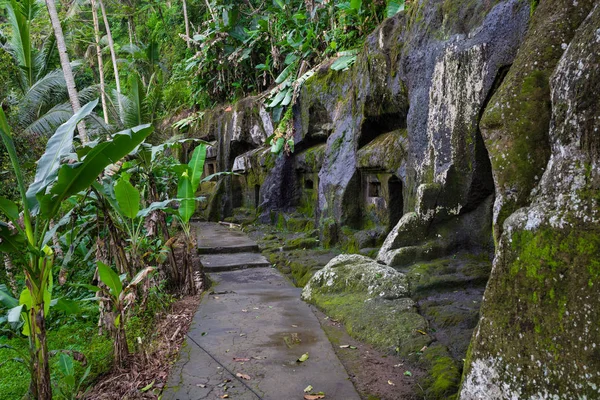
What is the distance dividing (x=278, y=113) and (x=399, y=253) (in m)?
6.92

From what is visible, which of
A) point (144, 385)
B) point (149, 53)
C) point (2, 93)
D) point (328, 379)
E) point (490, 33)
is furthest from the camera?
point (149, 53)

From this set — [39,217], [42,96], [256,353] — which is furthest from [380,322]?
[42,96]

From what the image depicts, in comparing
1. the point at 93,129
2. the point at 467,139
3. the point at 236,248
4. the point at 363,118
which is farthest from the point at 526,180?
the point at 93,129

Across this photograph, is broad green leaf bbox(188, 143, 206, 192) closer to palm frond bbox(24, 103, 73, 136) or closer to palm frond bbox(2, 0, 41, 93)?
palm frond bbox(2, 0, 41, 93)

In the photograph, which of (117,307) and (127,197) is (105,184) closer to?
(127,197)

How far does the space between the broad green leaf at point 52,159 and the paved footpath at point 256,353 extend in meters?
1.47

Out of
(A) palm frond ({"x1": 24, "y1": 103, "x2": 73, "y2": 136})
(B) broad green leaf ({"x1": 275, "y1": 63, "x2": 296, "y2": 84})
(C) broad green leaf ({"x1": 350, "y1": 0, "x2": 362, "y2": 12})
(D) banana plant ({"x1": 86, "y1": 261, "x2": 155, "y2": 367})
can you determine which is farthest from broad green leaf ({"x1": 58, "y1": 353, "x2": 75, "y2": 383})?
(A) palm frond ({"x1": 24, "y1": 103, "x2": 73, "y2": 136})

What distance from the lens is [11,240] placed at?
2.76 metres

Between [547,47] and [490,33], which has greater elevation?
[490,33]

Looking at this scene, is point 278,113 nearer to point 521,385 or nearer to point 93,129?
point 93,129

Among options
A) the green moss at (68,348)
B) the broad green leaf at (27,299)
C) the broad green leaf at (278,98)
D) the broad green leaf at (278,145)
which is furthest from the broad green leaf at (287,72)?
the broad green leaf at (27,299)

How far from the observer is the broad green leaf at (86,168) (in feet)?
9.20

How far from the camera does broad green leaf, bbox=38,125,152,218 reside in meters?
2.80

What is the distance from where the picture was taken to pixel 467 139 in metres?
4.79
